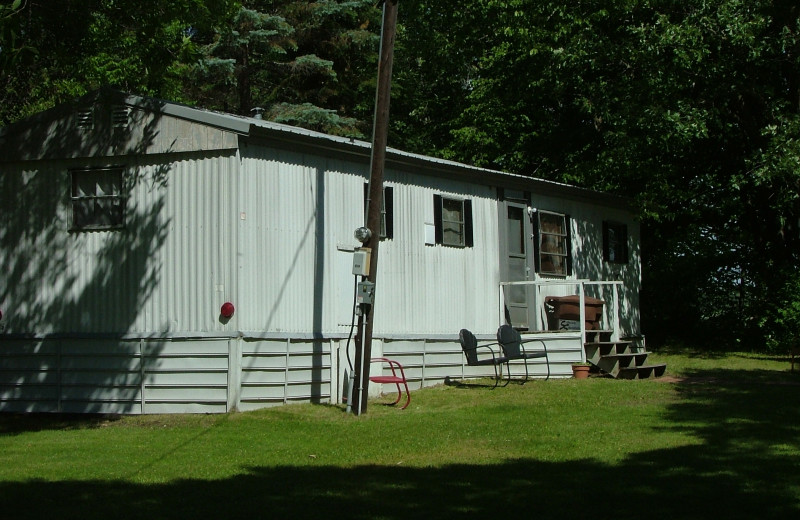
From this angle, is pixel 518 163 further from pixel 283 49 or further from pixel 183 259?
pixel 183 259

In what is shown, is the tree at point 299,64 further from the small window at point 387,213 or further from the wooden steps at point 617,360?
the wooden steps at point 617,360

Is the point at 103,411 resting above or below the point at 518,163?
below

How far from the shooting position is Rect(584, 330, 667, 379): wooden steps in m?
18.3

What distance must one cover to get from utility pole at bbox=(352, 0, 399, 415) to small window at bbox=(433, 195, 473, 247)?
4.17 metres

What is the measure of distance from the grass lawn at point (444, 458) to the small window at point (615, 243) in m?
6.58

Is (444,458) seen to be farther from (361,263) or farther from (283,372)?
(283,372)

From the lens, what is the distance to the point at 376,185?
537 inches

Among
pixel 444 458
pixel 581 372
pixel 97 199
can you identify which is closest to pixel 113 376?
pixel 97 199

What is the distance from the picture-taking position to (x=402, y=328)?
1700cm

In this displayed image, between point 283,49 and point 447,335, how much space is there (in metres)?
16.0

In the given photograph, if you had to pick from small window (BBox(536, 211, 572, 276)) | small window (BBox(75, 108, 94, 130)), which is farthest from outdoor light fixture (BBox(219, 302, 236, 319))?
small window (BBox(536, 211, 572, 276))

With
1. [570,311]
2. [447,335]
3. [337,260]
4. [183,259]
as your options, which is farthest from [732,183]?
[183,259]

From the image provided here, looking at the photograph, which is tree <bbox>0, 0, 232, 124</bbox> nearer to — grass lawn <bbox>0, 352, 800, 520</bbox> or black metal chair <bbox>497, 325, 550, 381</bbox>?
grass lawn <bbox>0, 352, 800, 520</bbox>

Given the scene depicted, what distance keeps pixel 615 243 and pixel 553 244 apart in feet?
9.34
